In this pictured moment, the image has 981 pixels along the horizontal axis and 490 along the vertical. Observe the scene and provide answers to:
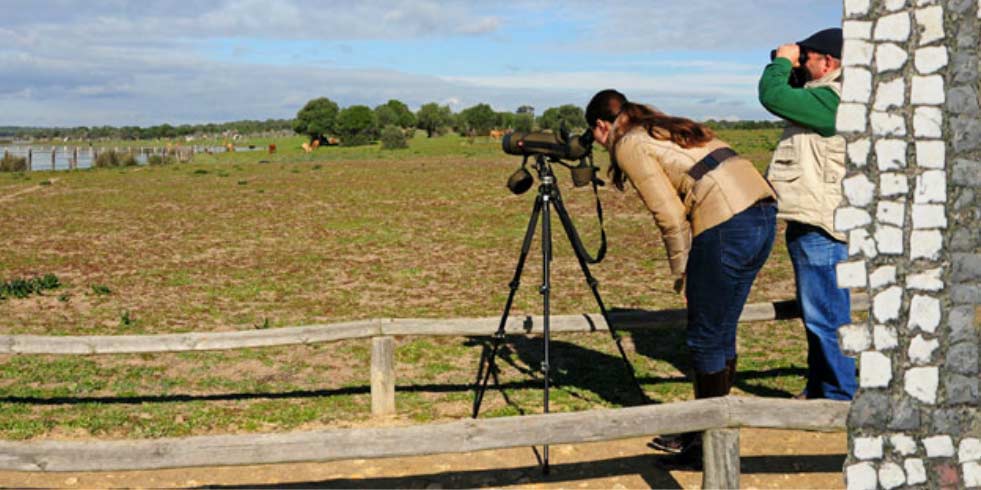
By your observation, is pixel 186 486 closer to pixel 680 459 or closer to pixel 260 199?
pixel 680 459

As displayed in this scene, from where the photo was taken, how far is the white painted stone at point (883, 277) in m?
3.59

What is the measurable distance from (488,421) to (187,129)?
184m

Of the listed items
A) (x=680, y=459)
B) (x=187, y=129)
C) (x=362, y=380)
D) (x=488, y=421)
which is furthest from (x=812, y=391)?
(x=187, y=129)

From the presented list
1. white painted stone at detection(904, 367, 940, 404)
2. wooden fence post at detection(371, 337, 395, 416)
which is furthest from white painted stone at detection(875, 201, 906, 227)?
wooden fence post at detection(371, 337, 395, 416)

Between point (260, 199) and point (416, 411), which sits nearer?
point (416, 411)

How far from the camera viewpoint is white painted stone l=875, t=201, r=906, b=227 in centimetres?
356

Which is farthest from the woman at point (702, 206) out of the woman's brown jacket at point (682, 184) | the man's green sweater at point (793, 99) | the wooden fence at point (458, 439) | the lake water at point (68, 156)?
the lake water at point (68, 156)

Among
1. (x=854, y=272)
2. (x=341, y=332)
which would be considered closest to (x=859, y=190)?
(x=854, y=272)

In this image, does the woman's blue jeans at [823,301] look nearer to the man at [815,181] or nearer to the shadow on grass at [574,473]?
the man at [815,181]

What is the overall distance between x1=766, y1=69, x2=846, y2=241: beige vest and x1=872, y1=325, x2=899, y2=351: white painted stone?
51.0 inches

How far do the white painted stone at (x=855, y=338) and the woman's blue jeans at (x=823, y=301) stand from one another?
55.9 inches

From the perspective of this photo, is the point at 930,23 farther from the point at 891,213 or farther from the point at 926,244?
the point at 926,244

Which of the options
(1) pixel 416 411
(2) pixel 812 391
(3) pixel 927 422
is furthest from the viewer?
(1) pixel 416 411

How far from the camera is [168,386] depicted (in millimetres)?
7074
